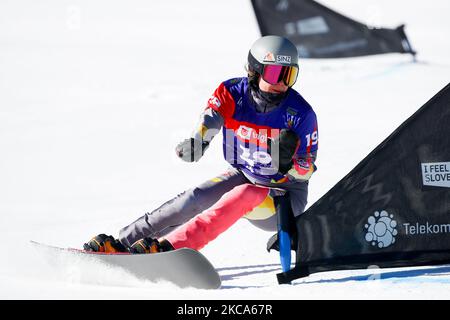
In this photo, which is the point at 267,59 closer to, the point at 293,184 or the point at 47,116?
the point at 293,184

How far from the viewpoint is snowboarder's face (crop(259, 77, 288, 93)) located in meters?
6.58

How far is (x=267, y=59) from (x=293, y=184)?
3.34 feet

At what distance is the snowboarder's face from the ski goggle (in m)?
0.04

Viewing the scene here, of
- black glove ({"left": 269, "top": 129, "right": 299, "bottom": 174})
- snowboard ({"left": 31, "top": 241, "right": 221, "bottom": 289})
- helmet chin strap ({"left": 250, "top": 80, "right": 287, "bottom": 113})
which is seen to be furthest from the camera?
helmet chin strap ({"left": 250, "top": 80, "right": 287, "bottom": 113})

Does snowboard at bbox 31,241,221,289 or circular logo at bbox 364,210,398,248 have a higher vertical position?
circular logo at bbox 364,210,398,248

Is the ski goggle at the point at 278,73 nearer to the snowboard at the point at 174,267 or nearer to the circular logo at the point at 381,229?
the circular logo at the point at 381,229

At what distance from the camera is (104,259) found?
6.02m

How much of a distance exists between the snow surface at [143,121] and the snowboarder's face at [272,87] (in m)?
1.42

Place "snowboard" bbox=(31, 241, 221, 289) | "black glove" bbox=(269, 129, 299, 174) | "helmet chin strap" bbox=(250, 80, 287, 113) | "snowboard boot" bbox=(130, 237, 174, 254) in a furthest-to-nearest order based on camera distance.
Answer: "helmet chin strap" bbox=(250, 80, 287, 113), "black glove" bbox=(269, 129, 299, 174), "snowboard boot" bbox=(130, 237, 174, 254), "snowboard" bbox=(31, 241, 221, 289)

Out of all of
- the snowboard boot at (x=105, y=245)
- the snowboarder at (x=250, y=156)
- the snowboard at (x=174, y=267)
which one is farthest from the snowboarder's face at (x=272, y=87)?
the snowboard boot at (x=105, y=245)

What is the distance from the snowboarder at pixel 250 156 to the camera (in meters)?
6.16

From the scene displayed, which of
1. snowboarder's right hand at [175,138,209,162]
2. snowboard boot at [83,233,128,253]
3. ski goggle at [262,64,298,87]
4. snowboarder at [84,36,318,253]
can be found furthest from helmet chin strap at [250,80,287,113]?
snowboard boot at [83,233,128,253]

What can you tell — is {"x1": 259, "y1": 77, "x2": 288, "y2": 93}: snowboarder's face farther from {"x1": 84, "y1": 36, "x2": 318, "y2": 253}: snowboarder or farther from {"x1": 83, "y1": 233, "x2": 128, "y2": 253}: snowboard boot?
{"x1": 83, "y1": 233, "x2": 128, "y2": 253}: snowboard boot

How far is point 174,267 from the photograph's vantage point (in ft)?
19.0
